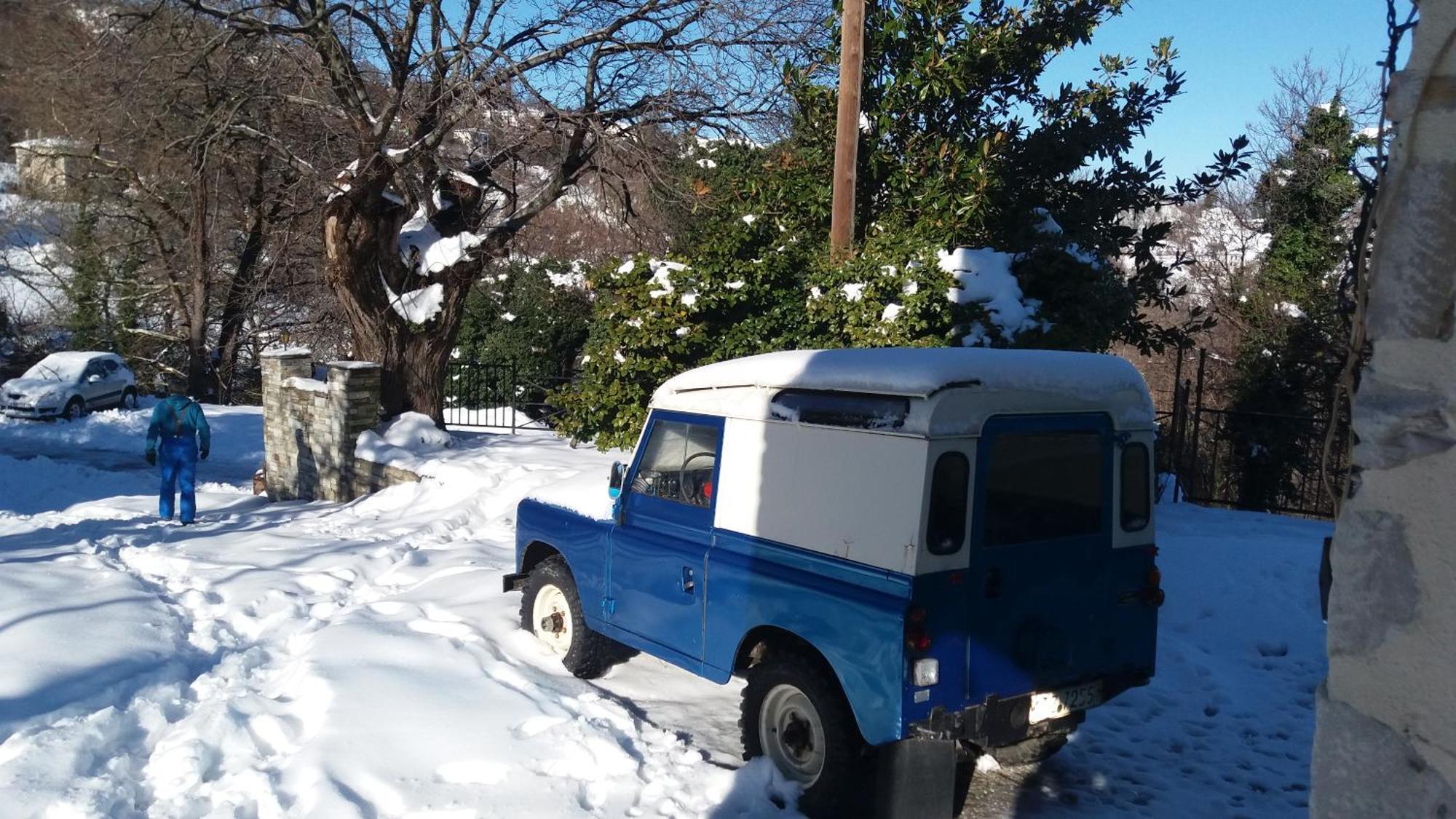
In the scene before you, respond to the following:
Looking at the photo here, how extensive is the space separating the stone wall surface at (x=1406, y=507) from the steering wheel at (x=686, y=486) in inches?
146

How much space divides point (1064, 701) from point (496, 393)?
2014 centimetres

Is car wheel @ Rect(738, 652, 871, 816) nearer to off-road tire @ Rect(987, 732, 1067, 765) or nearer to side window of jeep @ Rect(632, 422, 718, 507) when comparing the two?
off-road tire @ Rect(987, 732, 1067, 765)

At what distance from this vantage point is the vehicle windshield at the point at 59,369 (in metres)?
24.8

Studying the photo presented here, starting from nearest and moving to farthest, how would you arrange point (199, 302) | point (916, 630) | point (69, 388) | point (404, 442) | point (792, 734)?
point (916, 630)
point (792, 734)
point (404, 442)
point (69, 388)
point (199, 302)

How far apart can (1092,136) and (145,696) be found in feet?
33.9

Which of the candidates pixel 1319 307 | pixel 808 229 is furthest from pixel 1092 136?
pixel 1319 307

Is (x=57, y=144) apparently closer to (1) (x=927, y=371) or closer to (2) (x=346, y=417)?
(2) (x=346, y=417)

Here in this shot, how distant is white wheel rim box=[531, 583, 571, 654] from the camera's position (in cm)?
687

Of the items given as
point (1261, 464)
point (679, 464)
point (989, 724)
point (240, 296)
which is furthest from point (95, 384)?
point (989, 724)

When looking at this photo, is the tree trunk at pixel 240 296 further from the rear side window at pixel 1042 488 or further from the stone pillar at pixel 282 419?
the rear side window at pixel 1042 488

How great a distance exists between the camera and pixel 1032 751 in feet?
18.1

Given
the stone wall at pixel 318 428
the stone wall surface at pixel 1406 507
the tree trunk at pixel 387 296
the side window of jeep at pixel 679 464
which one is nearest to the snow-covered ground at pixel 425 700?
the side window of jeep at pixel 679 464

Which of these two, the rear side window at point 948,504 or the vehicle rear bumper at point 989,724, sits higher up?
the rear side window at point 948,504

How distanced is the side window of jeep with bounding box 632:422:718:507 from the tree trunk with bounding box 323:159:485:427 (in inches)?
377
